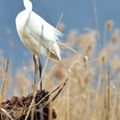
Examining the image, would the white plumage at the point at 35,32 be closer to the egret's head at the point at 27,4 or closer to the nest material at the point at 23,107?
the egret's head at the point at 27,4

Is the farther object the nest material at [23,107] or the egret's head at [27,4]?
the egret's head at [27,4]

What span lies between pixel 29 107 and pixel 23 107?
0.03 m

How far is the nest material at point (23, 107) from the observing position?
1.46 metres

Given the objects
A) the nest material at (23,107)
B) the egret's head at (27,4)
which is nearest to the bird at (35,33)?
the egret's head at (27,4)

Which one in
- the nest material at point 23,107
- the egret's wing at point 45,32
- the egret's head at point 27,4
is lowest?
the nest material at point 23,107

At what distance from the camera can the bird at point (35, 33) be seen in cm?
242

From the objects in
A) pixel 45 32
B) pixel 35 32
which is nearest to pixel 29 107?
pixel 45 32

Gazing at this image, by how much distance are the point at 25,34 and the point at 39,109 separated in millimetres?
1110

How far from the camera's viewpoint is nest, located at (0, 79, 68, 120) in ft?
4.72

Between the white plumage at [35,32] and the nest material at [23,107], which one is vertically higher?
the white plumage at [35,32]

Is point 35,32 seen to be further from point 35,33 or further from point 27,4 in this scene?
point 27,4

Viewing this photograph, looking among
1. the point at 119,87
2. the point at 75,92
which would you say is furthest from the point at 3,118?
the point at 75,92

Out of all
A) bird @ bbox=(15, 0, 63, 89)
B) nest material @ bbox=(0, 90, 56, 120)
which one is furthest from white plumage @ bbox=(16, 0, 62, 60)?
nest material @ bbox=(0, 90, 56, 120)

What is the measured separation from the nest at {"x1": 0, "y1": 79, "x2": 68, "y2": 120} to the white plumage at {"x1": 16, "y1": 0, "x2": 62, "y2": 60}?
0.91 m
